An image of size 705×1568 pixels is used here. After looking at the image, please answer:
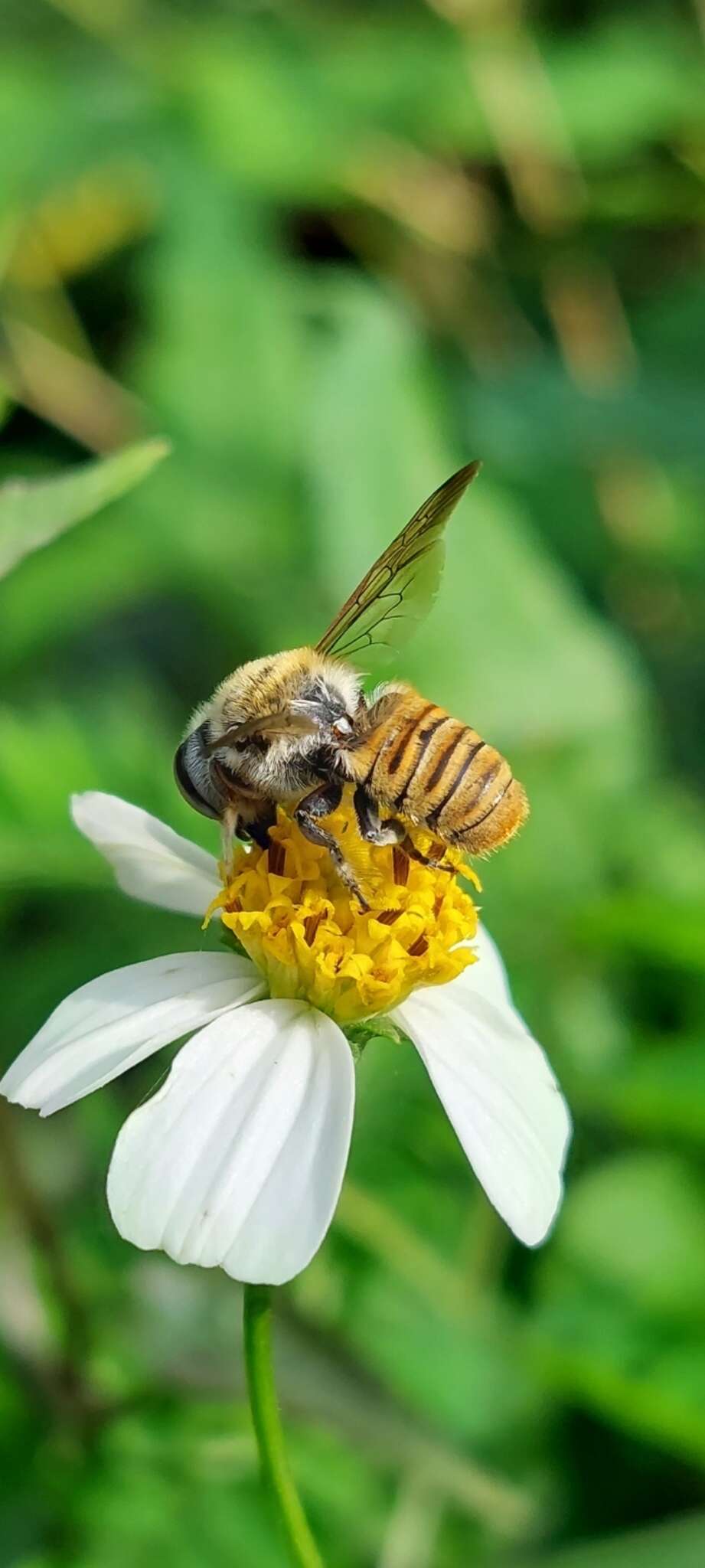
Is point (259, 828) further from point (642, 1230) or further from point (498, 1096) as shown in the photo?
point (642, 1230)

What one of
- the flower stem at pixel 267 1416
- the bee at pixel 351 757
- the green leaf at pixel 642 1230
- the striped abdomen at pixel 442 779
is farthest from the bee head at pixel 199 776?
the green leaf at pixel 642 1230

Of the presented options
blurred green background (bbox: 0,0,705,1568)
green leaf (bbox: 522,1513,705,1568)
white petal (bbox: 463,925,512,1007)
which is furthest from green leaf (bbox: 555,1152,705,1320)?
white petal (bbox: 463,925,512,1007)

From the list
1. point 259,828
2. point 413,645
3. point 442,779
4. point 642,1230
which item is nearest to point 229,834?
point 259,828

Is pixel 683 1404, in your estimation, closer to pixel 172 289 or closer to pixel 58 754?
pixel 58 754

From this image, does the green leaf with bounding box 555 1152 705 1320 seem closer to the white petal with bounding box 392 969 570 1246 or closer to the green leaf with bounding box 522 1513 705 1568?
the green leaf with bounding box 522 1513 705 1568

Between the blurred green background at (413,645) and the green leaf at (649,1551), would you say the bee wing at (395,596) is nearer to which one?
the blurred green background at (413,645)
